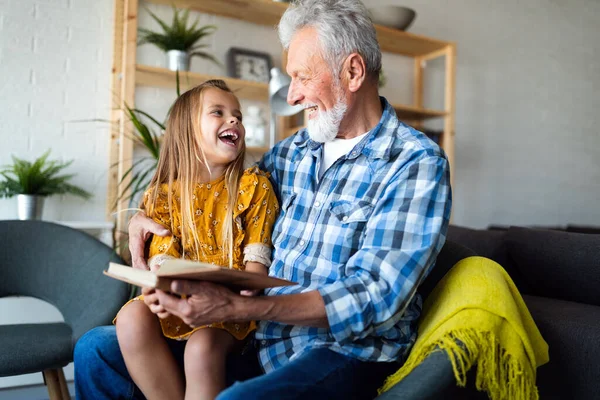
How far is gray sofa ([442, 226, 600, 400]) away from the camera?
4.69ft

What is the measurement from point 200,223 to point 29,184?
1462mm

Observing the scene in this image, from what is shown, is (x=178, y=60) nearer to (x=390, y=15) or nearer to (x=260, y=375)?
(x=390, y=15)

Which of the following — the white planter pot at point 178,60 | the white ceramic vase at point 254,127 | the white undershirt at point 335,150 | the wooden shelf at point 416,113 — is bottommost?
the white undershirt at point 335,150

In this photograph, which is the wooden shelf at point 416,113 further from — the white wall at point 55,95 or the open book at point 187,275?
the open book at point 187,275

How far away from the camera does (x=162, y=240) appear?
145 centimetres

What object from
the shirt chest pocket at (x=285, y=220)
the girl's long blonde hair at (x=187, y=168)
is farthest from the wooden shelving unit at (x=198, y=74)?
the shirt chest pocket at (x=285, y=220)

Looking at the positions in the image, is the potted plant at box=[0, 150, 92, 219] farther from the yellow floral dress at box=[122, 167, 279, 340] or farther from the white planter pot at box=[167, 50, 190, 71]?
the yellow floral dress at box=[122, 167, 279, 340]

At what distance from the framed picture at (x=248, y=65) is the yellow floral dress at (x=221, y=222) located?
1.82m

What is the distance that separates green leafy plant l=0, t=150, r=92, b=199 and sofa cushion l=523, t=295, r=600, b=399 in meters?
2.17

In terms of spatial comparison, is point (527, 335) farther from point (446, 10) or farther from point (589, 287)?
point (446, 10)

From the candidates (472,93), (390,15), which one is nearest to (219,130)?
(390,15)

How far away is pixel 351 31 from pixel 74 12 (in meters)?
1.97

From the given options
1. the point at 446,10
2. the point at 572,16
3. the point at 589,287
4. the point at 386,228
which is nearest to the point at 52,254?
the point at 386,228

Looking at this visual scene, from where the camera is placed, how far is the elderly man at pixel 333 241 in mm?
1101
